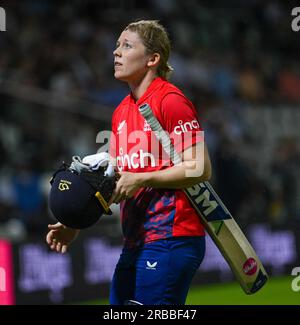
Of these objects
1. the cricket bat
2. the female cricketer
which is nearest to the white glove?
the female cricketer

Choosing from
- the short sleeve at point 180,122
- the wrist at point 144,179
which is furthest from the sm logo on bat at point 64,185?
the short sleeve at point 180,122

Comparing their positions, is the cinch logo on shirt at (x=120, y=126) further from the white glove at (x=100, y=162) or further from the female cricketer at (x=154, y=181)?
the white glove at (x=100, y=162)

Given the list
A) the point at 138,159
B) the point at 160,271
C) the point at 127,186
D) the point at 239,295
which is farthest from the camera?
the point at 239,295

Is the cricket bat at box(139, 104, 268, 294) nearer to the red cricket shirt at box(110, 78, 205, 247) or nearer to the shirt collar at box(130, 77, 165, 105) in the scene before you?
the red cricket shirt at box(110, 78, 205, 247)

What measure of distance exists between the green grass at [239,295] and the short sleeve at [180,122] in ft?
18.6

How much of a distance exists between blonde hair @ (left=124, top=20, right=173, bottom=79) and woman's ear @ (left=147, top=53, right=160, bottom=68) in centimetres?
2

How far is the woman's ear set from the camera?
5742mm

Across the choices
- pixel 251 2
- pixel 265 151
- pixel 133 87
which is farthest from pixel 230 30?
pixel 133 87

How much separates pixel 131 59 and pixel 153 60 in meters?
0.15

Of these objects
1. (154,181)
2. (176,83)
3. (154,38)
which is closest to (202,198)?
(154,181)

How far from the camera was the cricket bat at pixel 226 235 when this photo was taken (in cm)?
565

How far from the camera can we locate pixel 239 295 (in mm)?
12203

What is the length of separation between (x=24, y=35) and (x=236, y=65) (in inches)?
191

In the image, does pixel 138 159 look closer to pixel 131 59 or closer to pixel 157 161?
pixel 157 161
